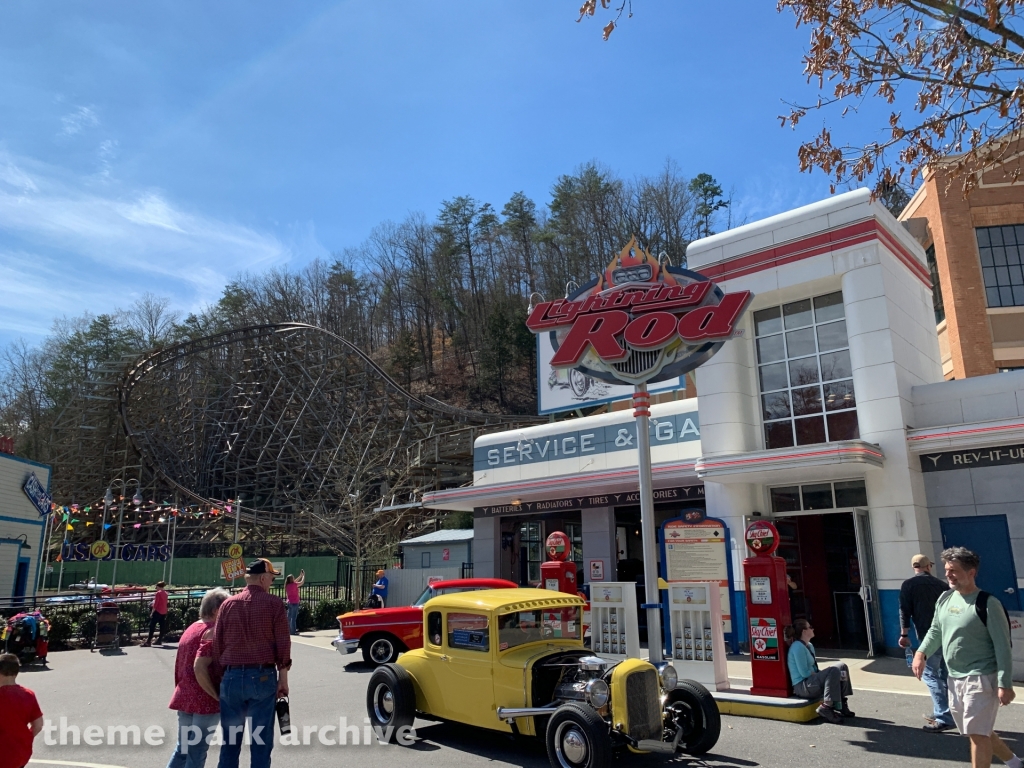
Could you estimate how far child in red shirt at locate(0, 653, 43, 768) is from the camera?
4133mm

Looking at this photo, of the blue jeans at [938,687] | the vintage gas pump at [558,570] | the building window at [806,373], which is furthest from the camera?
the building window at [806,373]

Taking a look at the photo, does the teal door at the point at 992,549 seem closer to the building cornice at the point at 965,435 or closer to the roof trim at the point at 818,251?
the building cornice at the point at 965,435

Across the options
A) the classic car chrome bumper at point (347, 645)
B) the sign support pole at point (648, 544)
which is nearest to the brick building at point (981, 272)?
the sign support pole at point (648, 544)

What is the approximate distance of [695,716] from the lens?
6293mm

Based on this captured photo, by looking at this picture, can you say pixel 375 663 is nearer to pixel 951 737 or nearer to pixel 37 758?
pixel 37 758

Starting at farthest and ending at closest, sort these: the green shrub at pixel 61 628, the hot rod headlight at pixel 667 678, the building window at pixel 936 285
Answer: the building window at pixel 936 285, the green shrub at pixel 61 628, the hot rod headlight at pixel 667 678

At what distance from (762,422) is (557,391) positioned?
5.42 meters

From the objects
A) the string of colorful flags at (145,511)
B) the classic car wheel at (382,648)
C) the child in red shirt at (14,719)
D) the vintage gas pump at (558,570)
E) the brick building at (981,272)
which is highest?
the brick building at (981,272)

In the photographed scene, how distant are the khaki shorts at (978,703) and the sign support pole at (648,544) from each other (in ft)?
12.4

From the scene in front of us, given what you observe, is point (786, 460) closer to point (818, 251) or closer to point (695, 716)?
point (818, 251)

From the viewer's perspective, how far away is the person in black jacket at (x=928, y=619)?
696 cm

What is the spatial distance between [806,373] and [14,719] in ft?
41.8

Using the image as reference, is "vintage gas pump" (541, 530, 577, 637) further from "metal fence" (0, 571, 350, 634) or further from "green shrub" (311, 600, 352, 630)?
"green shrub" (311, 600, 352, 630)

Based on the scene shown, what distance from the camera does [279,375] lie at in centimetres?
3503
